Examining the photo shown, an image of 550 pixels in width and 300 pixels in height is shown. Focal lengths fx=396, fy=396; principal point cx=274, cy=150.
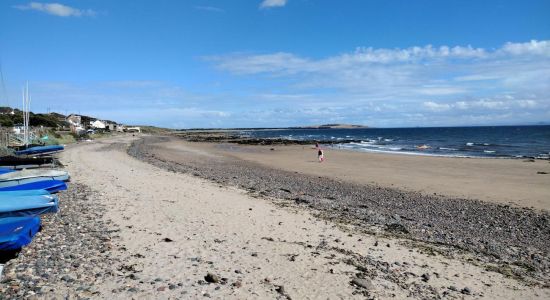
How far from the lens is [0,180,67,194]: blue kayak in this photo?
1120 cm

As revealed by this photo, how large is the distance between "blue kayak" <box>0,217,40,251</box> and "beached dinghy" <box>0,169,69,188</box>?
5.84 meters

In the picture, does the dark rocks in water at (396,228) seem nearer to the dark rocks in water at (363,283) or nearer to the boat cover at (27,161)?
the dark rocks in water at (363,283)

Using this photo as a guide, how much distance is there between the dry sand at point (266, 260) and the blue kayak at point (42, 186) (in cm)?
216

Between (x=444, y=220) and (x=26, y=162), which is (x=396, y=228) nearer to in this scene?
(x=444, y=220)

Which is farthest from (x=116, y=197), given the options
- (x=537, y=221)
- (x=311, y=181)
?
(x=537, y=221)

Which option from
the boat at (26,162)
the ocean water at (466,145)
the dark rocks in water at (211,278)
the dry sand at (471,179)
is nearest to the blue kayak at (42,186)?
the boat at (26,162)

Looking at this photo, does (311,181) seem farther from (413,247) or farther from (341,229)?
(413,247)

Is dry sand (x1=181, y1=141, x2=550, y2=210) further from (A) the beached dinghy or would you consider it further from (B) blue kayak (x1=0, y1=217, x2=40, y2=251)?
(B) blue kayak (x1=0, y1=217, x2=40, y2=251)

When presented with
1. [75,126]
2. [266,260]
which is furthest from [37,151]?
[75,126]

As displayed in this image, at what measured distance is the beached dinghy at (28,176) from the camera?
1176cm

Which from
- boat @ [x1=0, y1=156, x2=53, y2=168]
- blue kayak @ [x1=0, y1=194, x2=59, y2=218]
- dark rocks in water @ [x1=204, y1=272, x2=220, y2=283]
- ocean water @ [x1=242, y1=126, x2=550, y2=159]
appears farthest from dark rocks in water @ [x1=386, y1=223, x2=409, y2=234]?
ocean water @ [x1=242, y1=126, x2=550, y2=159]

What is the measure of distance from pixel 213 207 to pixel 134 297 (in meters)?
6.07

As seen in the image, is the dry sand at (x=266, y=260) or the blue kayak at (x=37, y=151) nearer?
the dry sand at (x=266, y=260)

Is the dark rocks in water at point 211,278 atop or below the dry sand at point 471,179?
atop
